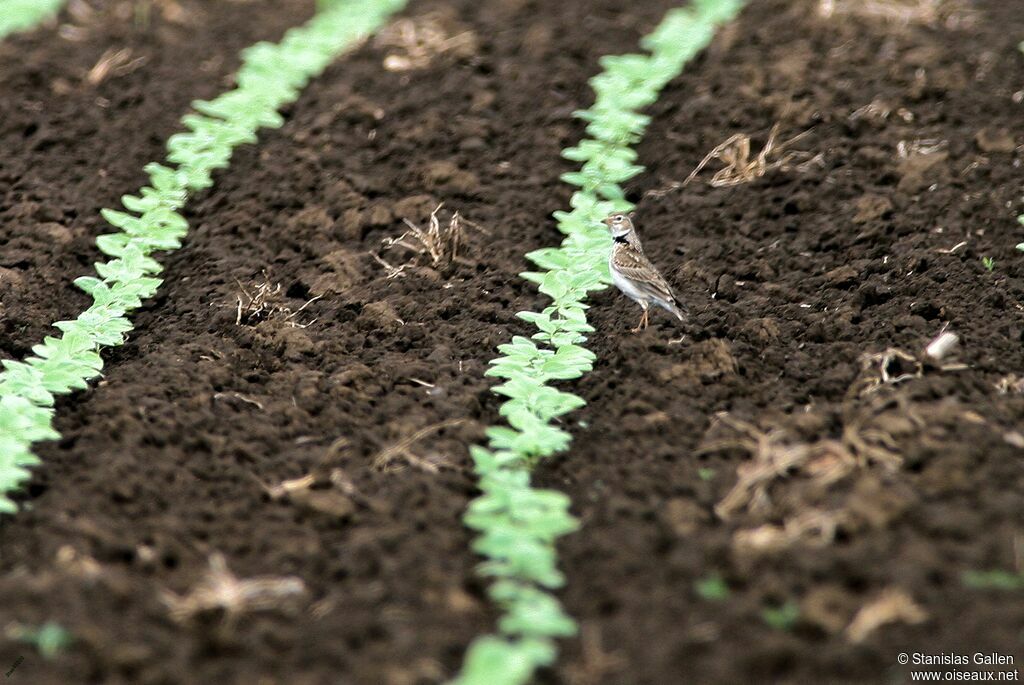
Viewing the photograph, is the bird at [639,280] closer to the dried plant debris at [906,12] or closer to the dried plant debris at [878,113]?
the dried plant debris at [878,113]

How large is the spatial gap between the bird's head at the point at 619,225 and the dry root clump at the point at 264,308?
156 centimetres

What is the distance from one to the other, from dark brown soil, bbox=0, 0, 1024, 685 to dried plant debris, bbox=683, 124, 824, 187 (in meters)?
0.12

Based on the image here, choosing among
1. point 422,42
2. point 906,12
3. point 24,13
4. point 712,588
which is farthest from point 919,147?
point 24,13

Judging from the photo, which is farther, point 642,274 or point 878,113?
point 878,113

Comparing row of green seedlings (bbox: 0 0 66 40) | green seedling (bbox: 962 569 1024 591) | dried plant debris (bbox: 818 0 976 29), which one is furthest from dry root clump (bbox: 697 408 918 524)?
row of green seedlings (bbox: 0 0 66 40)

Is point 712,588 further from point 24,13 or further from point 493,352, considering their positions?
point 24,13

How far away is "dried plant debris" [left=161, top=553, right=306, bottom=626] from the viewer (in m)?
Result: 3.85

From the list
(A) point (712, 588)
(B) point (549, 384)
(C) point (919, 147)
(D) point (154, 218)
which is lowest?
(C) point (919, 147)

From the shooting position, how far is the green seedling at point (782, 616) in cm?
377

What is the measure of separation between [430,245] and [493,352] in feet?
3.18

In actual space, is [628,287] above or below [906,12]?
above

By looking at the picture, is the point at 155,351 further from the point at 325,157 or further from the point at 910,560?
the point at 910,560

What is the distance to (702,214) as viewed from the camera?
693 cm

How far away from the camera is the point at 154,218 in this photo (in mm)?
6789
